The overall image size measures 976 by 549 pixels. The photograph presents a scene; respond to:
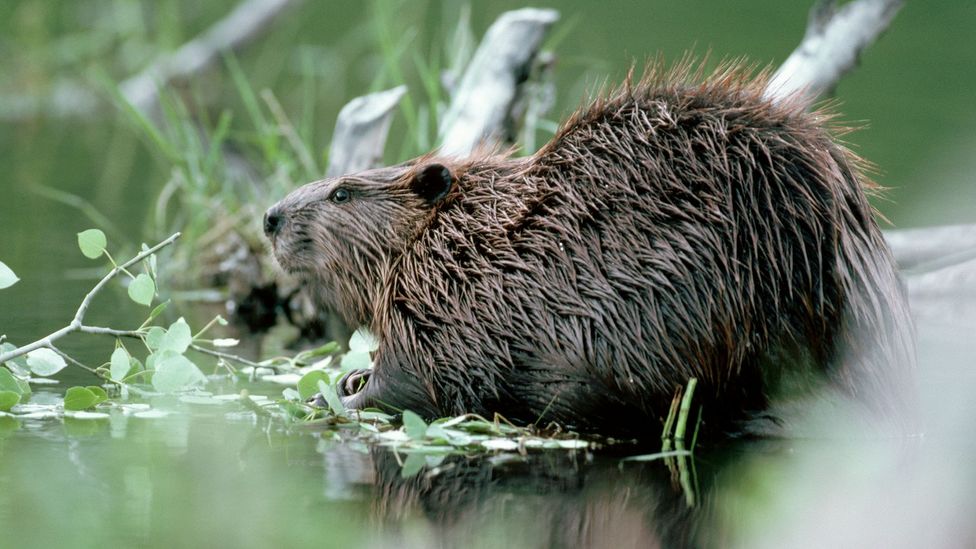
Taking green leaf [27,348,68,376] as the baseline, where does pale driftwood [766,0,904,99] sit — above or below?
above

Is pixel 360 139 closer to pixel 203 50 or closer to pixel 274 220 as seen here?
pixel 274 220

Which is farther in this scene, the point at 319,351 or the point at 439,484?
the point at 319,351

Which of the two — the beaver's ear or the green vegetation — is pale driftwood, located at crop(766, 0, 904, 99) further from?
the green vegetation

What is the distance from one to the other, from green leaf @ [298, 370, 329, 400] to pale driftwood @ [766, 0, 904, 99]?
8.92ft

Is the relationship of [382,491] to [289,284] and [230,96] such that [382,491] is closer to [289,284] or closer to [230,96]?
[289,284]

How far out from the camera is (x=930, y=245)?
18.2 ft

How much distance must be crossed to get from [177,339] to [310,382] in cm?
38

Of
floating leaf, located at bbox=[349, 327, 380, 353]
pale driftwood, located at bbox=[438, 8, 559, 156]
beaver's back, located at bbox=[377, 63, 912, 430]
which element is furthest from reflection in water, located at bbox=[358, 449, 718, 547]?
pale driftwood, located at bbox=[438, 8, 559, 156]

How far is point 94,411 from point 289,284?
2214 millimetres

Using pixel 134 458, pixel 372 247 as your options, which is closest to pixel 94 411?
pixel 134 458

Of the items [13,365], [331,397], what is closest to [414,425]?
[331,397]

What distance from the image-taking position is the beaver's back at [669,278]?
3.38 m

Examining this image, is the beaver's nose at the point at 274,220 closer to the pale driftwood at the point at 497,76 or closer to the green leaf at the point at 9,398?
the green leaf at the point at 9,398

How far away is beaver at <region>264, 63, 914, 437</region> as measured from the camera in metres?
3.38
